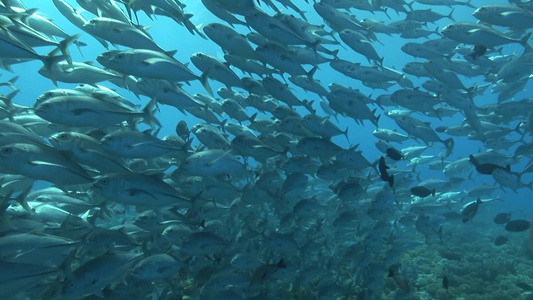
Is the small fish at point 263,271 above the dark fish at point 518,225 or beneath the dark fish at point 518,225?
beneath

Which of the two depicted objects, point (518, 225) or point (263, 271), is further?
point (518, 225)

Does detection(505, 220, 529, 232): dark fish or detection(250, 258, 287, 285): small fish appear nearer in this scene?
detection(250, 258, 287, 285): small fish

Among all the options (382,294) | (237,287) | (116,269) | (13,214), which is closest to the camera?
(116,269)

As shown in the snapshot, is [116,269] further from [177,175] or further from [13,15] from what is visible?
[13,15]

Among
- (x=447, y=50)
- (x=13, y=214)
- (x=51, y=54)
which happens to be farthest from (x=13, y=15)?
(x=447, y=50)

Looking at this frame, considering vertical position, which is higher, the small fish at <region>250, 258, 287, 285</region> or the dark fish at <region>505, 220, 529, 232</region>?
the dark fish at <region>505, 220, 529, 232</region>

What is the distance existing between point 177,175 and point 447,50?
7397 millimetres

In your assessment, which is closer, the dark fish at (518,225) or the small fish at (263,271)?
the small fish at (263,271)

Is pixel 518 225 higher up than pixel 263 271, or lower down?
higher up

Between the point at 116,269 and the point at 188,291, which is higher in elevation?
the point at 188,291

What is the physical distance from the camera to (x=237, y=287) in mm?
5340

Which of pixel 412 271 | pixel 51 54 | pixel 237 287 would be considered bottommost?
pixel 237 287

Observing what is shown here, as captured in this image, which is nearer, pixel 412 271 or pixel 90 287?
pixel 90 287

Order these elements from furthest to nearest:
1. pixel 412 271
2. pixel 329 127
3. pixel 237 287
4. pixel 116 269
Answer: pixel 412 271 < pixel 329 127 < pixel 237 287 < pixel 116 269
